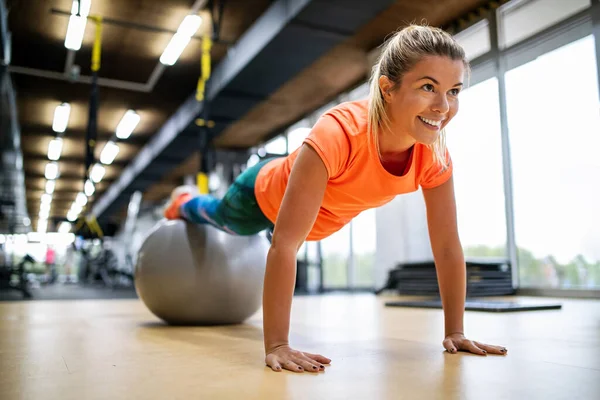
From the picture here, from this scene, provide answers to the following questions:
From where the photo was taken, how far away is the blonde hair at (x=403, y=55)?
1.27 metres

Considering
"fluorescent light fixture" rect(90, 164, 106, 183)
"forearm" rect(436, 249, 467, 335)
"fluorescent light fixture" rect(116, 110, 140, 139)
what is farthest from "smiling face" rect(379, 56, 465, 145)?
"fluorescent light fixture" rect(90, 164, 106, 183)

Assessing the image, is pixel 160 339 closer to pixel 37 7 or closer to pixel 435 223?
pixel 435 223

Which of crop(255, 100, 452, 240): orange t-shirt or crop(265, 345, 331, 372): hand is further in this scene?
crop(255, 100, 452, 240): orange t-shirt

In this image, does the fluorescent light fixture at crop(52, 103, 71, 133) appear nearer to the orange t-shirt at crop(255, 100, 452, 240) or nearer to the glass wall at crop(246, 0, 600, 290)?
the glass wall at crop(246, 0, 600, 290)

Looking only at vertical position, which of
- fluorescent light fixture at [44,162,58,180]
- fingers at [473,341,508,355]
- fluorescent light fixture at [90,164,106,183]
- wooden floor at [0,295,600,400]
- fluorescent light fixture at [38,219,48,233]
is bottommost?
wooden floor at [0,295,600,400]

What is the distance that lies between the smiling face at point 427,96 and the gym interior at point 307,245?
1.95 ft

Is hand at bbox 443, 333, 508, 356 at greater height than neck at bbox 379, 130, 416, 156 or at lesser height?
lesser

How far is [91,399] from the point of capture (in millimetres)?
914

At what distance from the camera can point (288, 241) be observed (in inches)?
49.5

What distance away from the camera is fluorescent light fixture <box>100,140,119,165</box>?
34.2 ft

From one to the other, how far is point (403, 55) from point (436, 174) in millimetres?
398

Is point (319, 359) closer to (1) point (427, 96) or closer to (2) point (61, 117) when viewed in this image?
(1) point (427, 96)

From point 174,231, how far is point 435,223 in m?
1.31

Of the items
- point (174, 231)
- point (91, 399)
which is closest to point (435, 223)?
point (91, 399)
